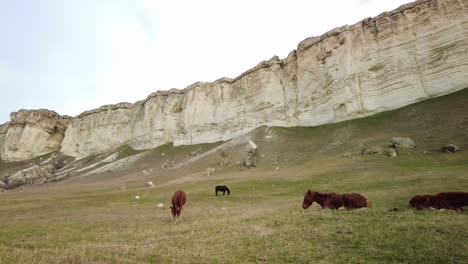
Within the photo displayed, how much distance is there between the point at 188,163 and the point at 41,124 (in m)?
81.8

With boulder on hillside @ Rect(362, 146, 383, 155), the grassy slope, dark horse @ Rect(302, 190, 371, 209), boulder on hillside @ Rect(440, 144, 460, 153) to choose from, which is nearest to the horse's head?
dark horse @ Rect(302, 190, 371, 209)

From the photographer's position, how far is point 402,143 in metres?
44.7

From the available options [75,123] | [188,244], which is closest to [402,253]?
[188,244]

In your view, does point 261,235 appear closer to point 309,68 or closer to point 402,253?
point 402,253

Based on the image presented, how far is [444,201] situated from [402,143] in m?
30.8

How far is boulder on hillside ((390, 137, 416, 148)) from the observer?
4412cm

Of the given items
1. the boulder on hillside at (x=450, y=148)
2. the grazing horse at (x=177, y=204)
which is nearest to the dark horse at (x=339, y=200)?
the grazing horse at (x=177, y=204)

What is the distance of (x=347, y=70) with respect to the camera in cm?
6881

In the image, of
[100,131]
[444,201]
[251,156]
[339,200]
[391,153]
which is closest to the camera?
[444,201]

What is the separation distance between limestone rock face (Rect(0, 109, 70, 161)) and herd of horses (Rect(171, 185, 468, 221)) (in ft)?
401

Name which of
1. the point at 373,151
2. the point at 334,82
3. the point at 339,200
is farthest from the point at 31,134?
the point at 339,200

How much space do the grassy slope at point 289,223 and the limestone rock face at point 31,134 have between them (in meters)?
101

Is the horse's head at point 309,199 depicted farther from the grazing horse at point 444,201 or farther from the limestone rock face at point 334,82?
the limestone rock face at point 334,82

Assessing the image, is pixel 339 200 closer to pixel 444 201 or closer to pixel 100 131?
pixel 444 201
